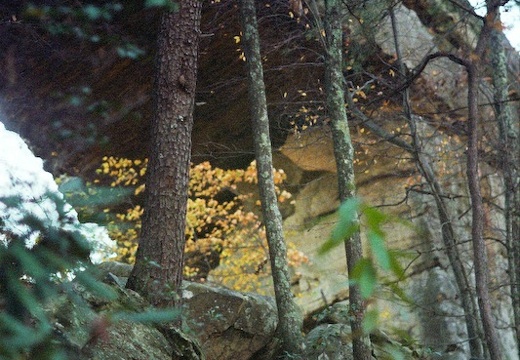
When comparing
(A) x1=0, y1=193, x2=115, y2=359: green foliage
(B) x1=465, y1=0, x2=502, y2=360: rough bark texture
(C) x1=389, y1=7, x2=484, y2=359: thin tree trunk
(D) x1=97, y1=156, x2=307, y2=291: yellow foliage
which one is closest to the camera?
(A) x1=0, y1=193, x2=115, y2=359: green foliage

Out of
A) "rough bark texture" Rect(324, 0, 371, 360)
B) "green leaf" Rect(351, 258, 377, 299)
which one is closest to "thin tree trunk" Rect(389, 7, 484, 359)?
"rough bark texture" Rect(324, 0, 371, 360)

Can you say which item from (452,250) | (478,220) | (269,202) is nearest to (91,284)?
(478,220)

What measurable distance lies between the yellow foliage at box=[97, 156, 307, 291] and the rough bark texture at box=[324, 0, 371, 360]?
4.40 metres

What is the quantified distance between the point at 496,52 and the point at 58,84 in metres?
5.96

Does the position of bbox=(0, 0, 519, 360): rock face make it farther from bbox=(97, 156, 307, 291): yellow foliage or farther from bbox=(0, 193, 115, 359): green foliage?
bbox=(0, 193, 115, 359): green foliage

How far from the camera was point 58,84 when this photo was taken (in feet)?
28.3

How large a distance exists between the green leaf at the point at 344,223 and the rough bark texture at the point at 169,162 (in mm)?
4093

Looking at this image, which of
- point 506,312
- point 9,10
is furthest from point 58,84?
point 506,312

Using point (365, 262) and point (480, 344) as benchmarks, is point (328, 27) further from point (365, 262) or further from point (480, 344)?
point (365, 262)

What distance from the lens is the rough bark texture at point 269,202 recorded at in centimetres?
645

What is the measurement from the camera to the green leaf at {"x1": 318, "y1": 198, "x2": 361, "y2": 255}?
1.92 ft

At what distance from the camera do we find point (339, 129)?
641 centimetres

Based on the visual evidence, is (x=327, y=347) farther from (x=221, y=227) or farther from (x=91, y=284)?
(x=91, y=284)

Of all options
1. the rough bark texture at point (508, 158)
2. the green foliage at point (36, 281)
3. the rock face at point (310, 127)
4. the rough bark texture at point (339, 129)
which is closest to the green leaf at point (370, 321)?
the green foliage at point (36, 281)
